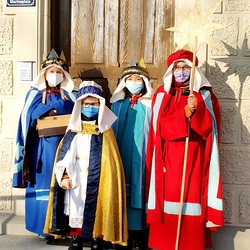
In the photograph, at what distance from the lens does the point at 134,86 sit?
3.96 meters

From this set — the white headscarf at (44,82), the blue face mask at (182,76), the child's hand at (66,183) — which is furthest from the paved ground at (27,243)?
the blue face mask at (182,76)

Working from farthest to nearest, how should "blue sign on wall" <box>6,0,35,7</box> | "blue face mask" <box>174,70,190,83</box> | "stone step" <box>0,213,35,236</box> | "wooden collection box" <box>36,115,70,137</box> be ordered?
"blue sign on wall" <box>6,0,35,7</box> → "stone step" <box>0,213,35,236</box> → "wooden collection box" <box>36,115,70,137</box> → "blue face mask" <box>174,70,190,83</box>

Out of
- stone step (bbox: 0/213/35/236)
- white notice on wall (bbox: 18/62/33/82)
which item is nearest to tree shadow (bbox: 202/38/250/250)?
white notice on wall (bbox: 18/62/33/82)

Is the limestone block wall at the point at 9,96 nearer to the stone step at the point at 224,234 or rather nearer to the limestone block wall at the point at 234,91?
the stone step at the point at 224,234

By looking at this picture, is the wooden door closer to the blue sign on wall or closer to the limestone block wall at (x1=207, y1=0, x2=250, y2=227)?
the blue sign on wall

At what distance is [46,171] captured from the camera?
396 cm

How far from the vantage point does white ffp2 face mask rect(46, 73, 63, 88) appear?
13.3 feet

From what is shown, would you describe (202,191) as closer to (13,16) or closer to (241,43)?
(241,43)

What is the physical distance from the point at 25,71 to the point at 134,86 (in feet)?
4.33

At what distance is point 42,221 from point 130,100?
58.8 inches

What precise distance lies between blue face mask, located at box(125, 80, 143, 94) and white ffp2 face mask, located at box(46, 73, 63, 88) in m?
0.71

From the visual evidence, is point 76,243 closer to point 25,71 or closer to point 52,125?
point 52,125

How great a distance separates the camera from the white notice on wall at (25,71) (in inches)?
175

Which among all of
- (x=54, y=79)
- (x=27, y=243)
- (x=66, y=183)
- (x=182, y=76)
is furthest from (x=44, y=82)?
(x=27, y=243)
